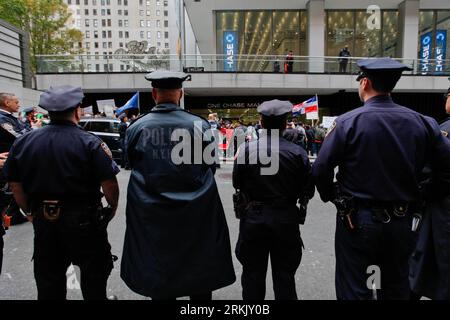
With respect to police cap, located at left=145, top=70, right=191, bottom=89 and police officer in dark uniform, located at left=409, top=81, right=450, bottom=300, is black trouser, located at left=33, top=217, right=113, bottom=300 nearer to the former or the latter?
police cap, located at left=145, top=70, right=191, bottom=89

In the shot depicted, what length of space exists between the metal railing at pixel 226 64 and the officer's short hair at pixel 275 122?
20.8 metres

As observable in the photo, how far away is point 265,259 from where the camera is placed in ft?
9.54

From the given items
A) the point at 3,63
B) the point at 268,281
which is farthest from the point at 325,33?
the point at 268,281

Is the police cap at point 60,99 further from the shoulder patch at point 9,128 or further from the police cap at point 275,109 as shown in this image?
the shoulder patch at point 9,128

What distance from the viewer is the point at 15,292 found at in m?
3.61

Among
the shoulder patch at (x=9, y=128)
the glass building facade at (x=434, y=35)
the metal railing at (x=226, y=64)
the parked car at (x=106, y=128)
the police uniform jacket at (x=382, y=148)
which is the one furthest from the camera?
the glass building facade at (x=434, y=35)

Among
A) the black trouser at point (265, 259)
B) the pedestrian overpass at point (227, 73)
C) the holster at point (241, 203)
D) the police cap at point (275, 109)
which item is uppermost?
the pedestrian overpass at point (227, 73)

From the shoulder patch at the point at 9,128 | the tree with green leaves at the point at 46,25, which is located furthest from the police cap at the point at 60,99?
the tree with green leaves at the point at 46,25

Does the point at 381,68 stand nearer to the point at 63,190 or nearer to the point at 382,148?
the point at 382,148

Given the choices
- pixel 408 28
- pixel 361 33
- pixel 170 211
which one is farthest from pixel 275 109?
pixel 361 33

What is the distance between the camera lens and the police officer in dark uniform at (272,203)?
2777mm

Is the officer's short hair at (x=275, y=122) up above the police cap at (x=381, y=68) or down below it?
below
